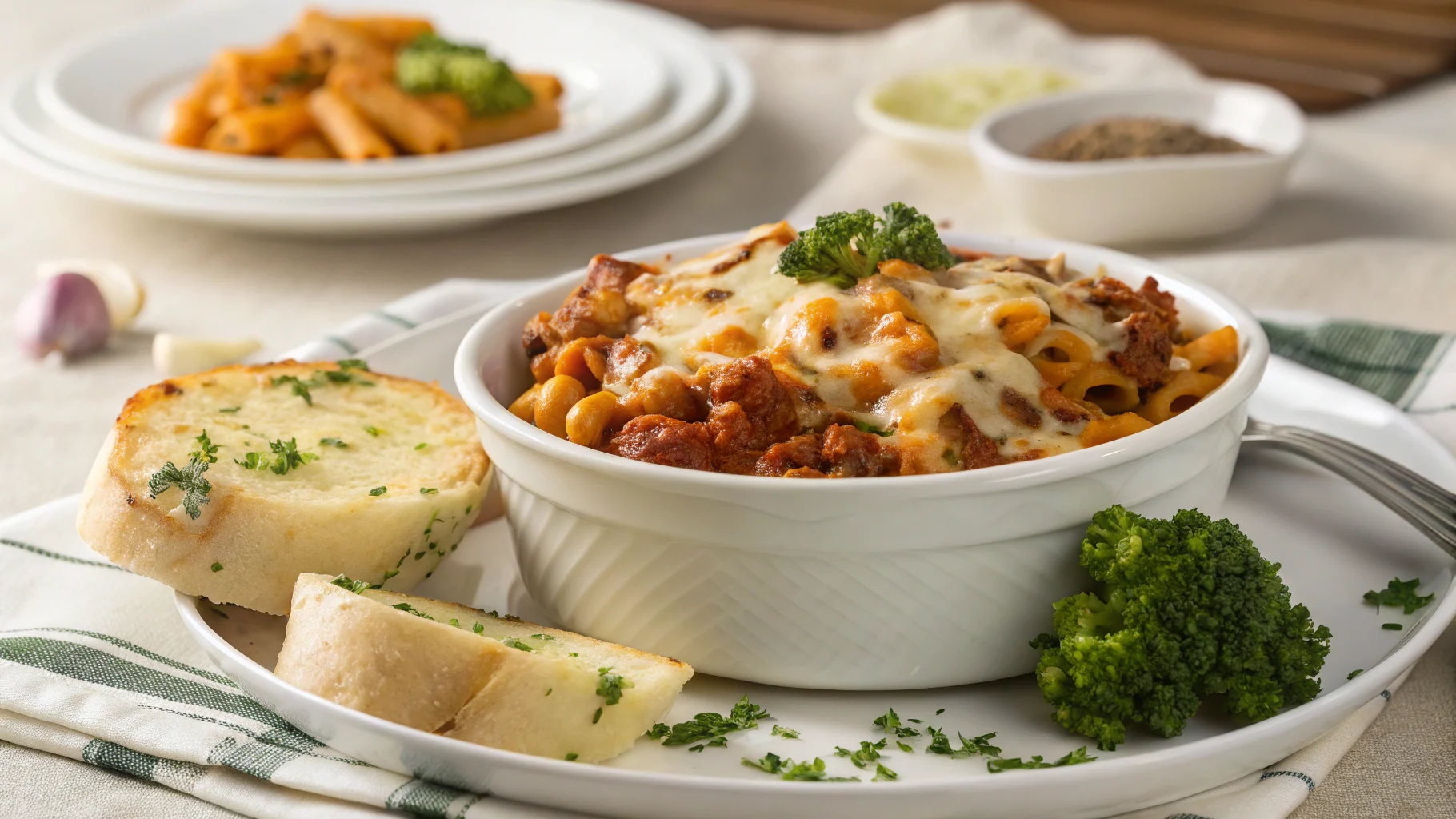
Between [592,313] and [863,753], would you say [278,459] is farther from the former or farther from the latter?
[863,753]

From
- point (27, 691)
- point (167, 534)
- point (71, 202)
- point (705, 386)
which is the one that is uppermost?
point (705, 386)

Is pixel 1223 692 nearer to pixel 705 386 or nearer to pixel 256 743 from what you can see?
pixel 705 386

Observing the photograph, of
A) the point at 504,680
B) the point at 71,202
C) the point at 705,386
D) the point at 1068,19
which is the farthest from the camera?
the point at 1068,19

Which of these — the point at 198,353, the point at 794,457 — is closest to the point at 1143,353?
the point at 794,457

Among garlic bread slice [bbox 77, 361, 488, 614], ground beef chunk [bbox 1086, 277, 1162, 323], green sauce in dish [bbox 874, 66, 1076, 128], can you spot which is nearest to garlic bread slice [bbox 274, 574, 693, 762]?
garlic bread slice [bbox 77, 361, 488, 614]

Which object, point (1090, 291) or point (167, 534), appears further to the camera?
point (1090, 291)

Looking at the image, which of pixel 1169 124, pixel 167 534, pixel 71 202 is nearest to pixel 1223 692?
pixel 167 534

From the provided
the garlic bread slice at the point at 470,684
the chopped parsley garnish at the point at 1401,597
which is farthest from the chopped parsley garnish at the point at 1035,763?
the chopped parsley garnish at the point at 1401,597
